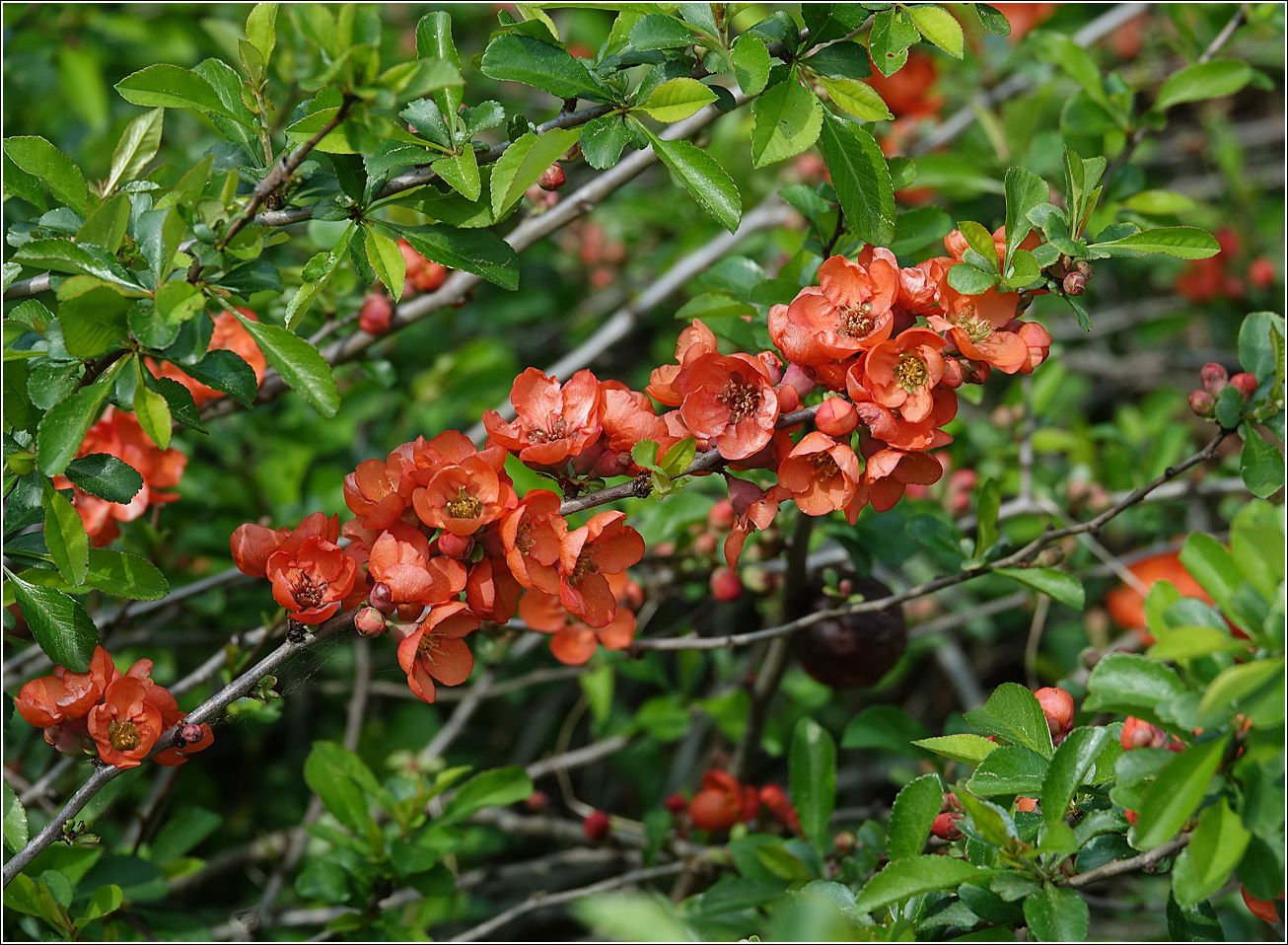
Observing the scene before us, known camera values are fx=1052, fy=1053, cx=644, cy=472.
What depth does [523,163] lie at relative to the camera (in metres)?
1.36

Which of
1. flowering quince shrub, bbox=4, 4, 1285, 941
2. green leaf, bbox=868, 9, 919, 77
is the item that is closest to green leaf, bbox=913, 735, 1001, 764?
flowering quince shrub, bbox=4, 4, 1285, 941

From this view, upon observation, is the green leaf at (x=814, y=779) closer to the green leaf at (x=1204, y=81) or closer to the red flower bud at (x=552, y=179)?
the red flower bud at (x=552, y=179)

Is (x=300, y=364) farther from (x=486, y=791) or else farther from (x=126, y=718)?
(x=486, y=791)

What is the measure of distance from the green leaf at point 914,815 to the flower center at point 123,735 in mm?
1077

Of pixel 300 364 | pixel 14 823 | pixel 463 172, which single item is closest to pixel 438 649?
pixel 300 364

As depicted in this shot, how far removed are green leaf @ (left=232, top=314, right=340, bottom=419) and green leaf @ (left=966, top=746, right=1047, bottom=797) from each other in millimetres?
996

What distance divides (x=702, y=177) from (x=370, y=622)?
75 centimetres

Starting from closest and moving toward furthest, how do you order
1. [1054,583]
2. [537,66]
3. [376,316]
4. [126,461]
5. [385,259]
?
[537,66]
[385,259]
[1054,583]
[126,461]
[376,316]

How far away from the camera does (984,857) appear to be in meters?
1.45

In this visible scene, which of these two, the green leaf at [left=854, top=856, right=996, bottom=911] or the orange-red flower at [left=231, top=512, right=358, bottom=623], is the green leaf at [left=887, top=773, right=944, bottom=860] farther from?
the orange-red flower at [left=231, top=512, right=358, bottom=623]

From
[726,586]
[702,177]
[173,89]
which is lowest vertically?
[726,586]

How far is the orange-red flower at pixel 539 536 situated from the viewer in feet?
4.47

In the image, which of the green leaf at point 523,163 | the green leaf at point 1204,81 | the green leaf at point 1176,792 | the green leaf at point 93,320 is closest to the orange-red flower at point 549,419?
the green leaf at point 523,163

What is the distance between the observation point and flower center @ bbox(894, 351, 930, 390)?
135cm
